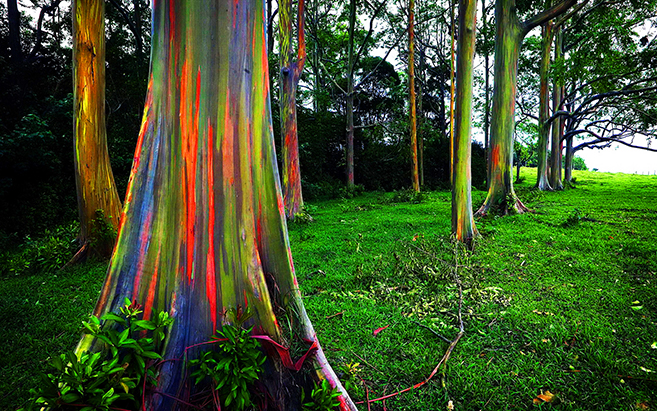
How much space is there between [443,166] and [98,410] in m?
19.8

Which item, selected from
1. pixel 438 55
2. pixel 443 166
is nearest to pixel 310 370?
pixel 443 166

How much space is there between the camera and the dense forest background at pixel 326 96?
756cm

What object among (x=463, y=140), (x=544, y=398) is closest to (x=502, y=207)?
(x=463, y=140)

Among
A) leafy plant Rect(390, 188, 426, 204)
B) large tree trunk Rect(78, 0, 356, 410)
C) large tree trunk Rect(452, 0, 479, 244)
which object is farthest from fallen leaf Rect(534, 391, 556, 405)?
leafy plant Rect(390, 188, 426, 204)

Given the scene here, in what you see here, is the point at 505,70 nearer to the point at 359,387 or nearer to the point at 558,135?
the point at 359,387

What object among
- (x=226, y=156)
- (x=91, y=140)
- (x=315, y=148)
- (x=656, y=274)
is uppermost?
(x=315, y=148)

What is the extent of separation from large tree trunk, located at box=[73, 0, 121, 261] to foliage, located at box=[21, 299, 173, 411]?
14.6ft

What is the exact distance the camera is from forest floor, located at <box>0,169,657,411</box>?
2.26 meters

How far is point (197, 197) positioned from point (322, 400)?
4.16 feet

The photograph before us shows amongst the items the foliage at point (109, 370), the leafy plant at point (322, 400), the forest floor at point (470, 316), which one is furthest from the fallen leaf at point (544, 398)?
the foliage at point (109, 370)

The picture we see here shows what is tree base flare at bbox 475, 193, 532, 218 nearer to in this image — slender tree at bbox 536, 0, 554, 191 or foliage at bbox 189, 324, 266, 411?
slender tree at bbox 536, 0, 554, 191

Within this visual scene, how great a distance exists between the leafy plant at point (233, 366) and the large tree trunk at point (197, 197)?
0.54 ft

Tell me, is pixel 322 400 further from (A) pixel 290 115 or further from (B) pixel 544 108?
(B) pixel 544 108

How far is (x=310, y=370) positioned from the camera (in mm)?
1848
